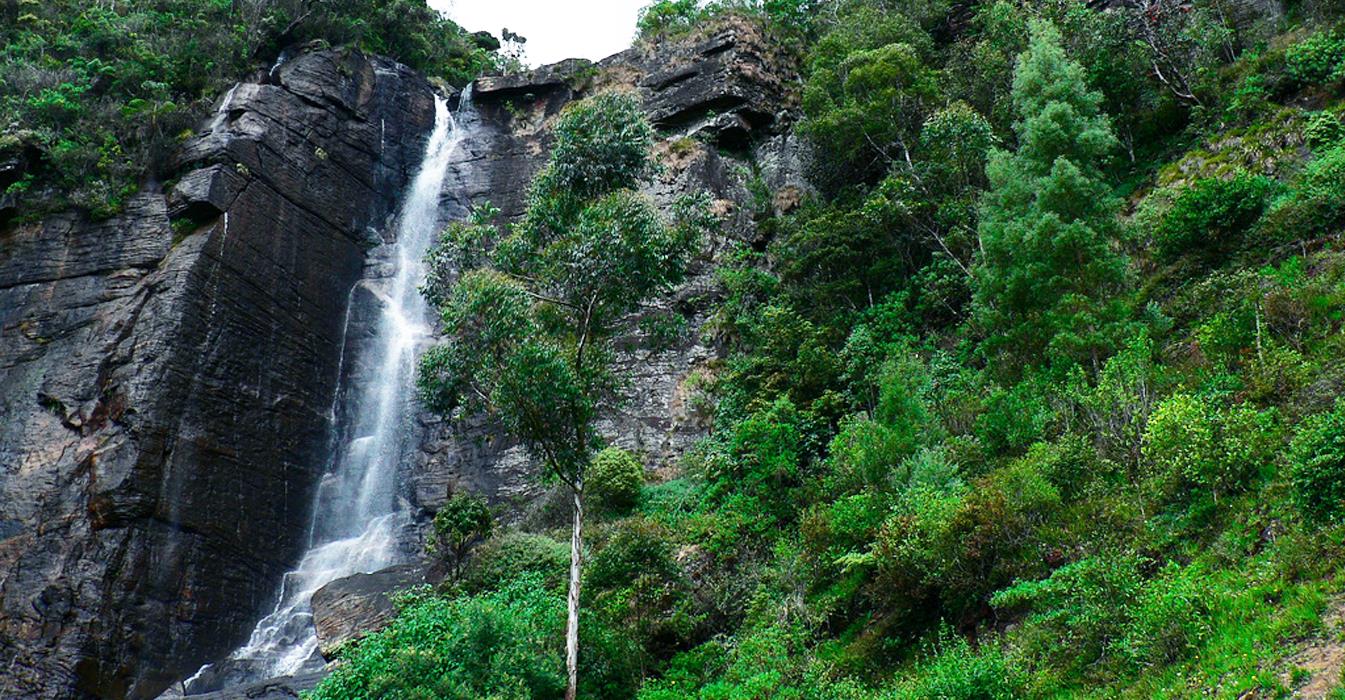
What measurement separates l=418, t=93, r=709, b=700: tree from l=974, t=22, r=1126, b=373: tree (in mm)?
5574

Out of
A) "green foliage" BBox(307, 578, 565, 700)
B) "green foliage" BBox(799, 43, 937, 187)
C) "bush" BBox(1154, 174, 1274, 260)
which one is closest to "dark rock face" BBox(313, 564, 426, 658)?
"green foliage" BBox(307, 578, 565, 700)

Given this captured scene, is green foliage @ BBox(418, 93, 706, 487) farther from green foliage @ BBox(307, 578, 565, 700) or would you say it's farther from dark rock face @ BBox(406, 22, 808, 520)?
dark rock face @ BBox(406, 22, 808, 520)

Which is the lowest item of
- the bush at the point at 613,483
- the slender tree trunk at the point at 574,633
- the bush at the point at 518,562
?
the slender tree trunk at the point at 574,633

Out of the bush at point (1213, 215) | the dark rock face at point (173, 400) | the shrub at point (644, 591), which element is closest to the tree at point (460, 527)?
the shrub at point (644, 591)

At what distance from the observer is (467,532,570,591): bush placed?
15766 millimetres

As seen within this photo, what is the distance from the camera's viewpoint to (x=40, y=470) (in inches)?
801

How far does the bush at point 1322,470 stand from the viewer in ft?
24.7

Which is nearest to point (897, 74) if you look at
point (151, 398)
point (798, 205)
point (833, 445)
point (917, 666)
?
point (798, 205)

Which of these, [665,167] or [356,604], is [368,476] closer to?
[356,604]

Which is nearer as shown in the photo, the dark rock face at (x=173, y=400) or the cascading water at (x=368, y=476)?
the dark rock face at (x=173, y=400)

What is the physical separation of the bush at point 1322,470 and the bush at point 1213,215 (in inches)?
309

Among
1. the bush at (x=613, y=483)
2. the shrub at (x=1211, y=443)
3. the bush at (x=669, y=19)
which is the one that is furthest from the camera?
the bush at (x=669, y=19)

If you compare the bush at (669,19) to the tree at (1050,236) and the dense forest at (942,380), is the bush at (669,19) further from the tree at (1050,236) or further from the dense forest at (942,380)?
the tree at (1050,236)

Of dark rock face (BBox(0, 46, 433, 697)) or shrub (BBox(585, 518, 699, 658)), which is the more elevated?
dark rock face (BBox(0, 46, 433, 697))
